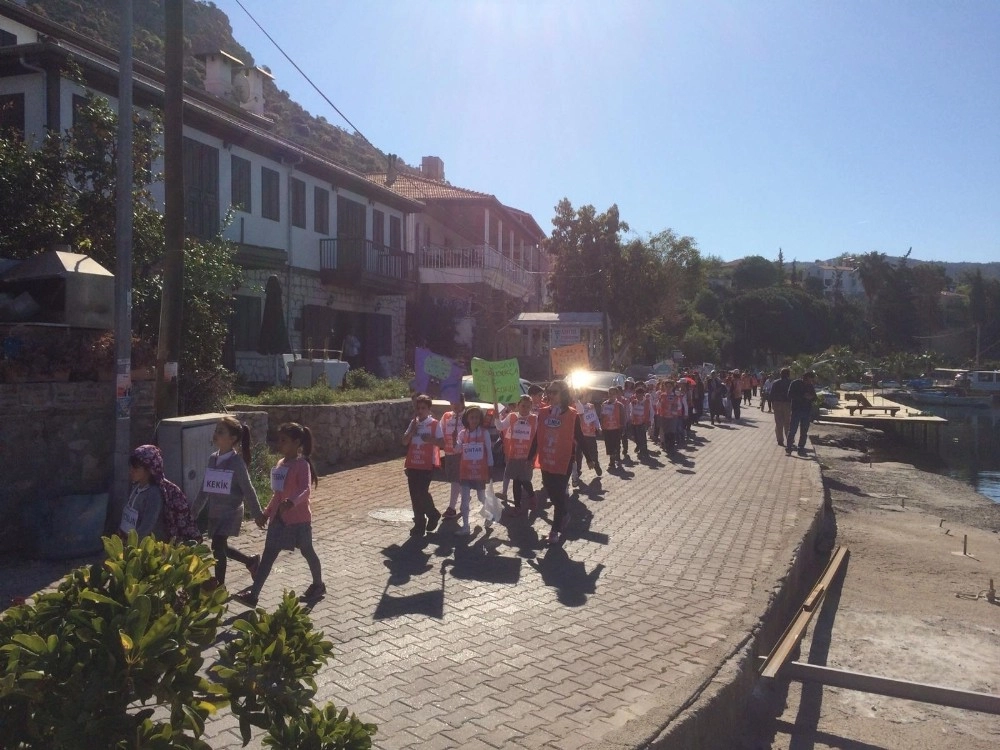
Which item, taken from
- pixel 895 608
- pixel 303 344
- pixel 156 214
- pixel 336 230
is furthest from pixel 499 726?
pixel 336 230

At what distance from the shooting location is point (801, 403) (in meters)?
19.8

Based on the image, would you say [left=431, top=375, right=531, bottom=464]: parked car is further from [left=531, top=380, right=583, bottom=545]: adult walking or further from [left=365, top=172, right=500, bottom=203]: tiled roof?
[left=365, top=172, right=500, bottom=203]: tiled roof

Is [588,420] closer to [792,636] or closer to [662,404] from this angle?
[662,404]

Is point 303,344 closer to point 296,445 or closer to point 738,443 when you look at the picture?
point 738,443

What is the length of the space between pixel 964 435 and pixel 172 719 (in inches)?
1990

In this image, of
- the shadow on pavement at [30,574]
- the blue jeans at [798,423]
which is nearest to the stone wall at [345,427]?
the shadow on pavement at [30,574]

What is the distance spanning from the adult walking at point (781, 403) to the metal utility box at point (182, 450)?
15.1 m

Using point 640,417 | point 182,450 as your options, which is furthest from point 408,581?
point 640,417

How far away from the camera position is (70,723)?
7.18 ft

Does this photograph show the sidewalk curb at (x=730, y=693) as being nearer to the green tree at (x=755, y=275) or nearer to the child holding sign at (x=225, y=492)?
the child holding sign at (x=225, y=492)

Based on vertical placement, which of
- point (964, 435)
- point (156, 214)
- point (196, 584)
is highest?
point (156, 214)

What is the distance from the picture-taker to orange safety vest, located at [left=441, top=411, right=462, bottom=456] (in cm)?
983

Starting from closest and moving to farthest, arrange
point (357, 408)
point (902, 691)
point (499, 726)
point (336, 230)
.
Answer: point (499, 726) → point (902, 691) → point (357, 408) → point (336, 230)

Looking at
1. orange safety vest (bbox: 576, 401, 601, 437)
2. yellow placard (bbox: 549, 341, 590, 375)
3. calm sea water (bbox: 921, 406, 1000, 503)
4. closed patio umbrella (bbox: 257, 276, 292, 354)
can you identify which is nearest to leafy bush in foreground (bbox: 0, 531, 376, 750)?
orange safety vest (bbox: 576, 401, 601, 437)
